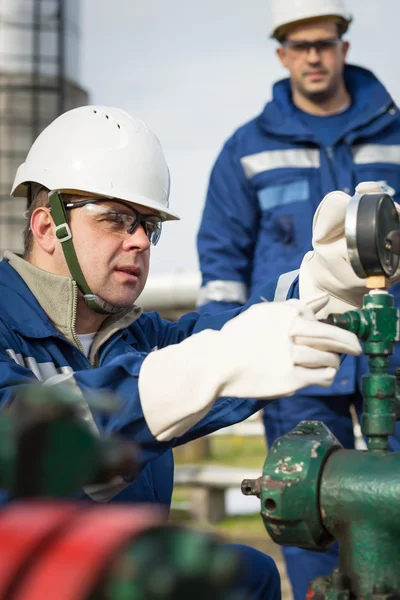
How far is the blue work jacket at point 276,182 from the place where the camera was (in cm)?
367

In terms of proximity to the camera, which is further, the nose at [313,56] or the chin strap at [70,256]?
the nose at [313,56]

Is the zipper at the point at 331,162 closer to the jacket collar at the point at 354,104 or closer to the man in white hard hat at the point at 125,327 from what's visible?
the jacket collar at the point at 354,104

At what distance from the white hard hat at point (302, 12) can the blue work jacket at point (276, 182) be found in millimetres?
279

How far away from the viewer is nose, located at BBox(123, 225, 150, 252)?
2.50 m

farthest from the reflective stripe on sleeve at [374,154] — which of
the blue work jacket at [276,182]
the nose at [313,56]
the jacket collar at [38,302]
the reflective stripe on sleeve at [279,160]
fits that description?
the jacket collar at [38,302]

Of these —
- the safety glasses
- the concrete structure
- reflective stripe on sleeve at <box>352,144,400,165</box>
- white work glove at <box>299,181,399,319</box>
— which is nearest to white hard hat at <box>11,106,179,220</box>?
white work glove at <box>299,181,399,319</box>

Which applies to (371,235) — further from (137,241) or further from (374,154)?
(374,154)

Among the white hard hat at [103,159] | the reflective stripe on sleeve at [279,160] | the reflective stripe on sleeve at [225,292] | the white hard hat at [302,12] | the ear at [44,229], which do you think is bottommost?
the reflective stripe on sleeve at [225,292]

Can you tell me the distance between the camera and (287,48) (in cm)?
388

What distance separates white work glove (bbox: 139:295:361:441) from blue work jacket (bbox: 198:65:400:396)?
6.53 ft

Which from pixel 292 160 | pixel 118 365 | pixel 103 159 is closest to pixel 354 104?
pixel 292 160

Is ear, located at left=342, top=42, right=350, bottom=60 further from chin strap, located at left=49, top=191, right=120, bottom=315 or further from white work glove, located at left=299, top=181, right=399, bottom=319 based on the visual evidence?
white work glove, located at left=299, top=181, right=399, bottom=319

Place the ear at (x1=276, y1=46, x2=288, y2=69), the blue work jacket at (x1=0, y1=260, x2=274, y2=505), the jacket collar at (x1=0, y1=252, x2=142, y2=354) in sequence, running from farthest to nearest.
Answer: the ear at (x1=276, y1=46, x2=288, y2=69), the jacket collar at (x1=0, y1=252, x2=142, y2=354), the blue work jacket at (x1=0, y1=260, x2=274, y2=505)

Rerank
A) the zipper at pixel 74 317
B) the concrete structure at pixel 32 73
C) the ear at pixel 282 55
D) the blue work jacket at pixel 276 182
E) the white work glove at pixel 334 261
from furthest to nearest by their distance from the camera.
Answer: the concrete structure at pixel 32 73 → the ear at pixel 282 55 → the blue work jacket at pixel 276 182 → the zipper at pixel 74 317 → the white work glove at pixel 334 261
